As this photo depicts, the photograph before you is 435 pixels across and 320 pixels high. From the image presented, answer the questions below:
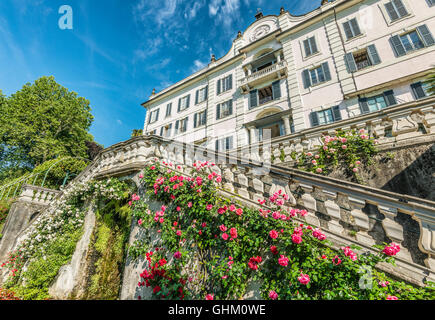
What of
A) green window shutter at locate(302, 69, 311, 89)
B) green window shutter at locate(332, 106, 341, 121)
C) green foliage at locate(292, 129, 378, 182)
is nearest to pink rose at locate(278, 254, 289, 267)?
green foliage at locate(292, 129, 378, 182)

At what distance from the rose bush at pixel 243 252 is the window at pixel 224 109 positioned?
12.0 metres

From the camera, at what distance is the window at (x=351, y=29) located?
11542 mm

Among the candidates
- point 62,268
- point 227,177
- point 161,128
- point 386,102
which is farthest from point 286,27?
point 62,268

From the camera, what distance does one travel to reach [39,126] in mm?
19906

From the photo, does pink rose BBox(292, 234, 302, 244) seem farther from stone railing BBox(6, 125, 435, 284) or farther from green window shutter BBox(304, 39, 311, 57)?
green window shutter BBox(304, 39, 311, 57)

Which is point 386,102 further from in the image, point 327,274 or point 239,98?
point 327,274

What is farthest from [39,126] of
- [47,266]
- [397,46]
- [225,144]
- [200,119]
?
[397,46]

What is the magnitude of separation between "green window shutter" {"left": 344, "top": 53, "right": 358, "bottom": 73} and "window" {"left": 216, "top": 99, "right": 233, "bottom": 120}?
26.9ft

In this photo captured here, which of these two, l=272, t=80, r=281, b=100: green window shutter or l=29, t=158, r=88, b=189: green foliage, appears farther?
l=272, t=80, r=281, b=100: green window shutter

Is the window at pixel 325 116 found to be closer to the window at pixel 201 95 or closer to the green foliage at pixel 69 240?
the window at pixel 201 95

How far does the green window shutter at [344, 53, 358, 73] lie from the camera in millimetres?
10745

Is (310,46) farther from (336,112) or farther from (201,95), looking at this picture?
(201,95)

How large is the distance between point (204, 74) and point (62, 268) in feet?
59.2

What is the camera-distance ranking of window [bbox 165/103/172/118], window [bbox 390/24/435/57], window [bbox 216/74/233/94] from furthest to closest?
1. window [bbox 165/103/172/118]
2. window [bbox 216/74/233/94]
3. window [bbox 390/24/435/57]
